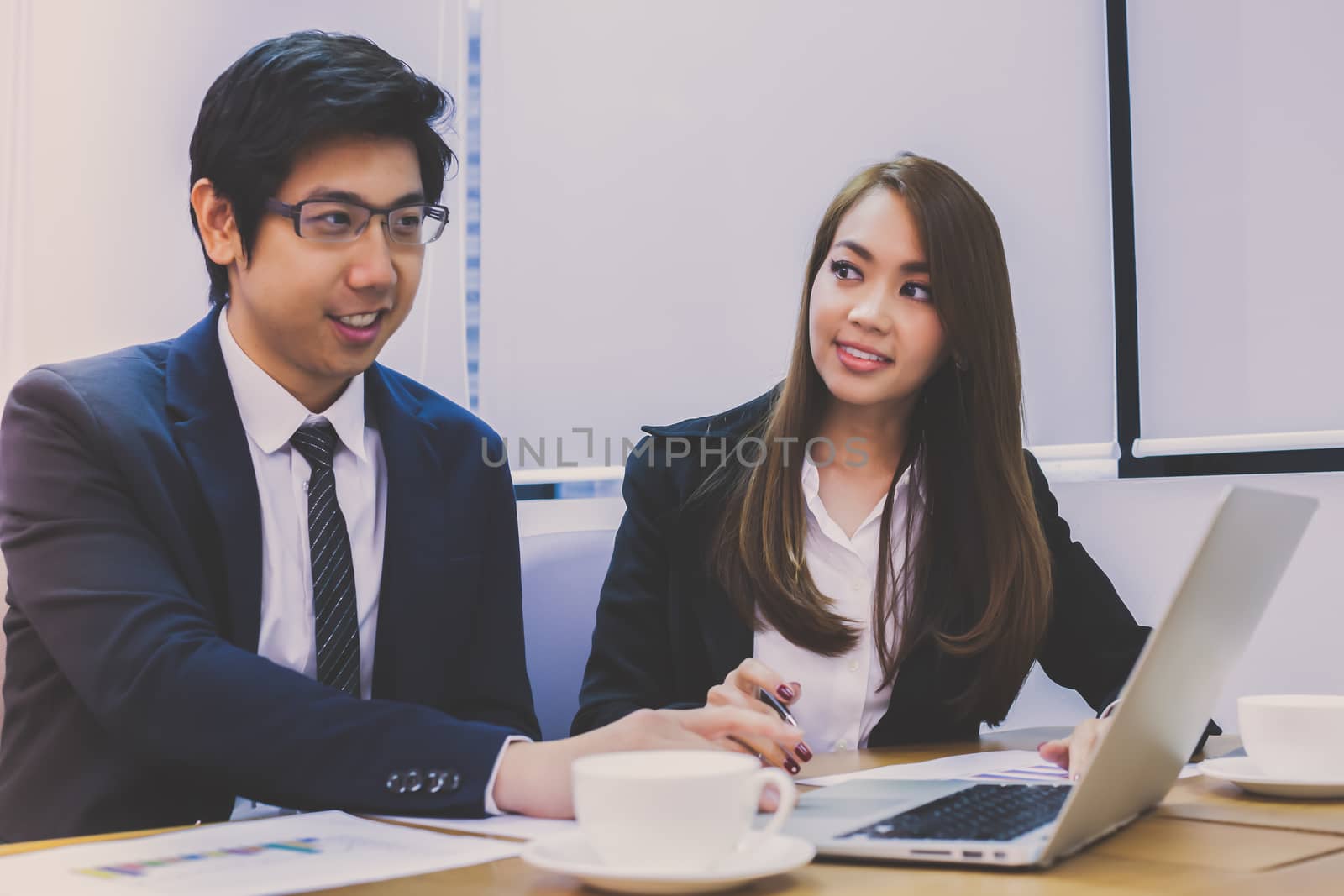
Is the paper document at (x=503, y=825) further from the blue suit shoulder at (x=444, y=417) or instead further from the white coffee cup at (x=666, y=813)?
the blue suit shoulder at (x=444, y=417)

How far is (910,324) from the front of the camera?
1909mm

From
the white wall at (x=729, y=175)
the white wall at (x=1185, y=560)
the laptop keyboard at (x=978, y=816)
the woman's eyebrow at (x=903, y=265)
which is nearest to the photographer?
the laptop keyboard at (x=978, y=816)

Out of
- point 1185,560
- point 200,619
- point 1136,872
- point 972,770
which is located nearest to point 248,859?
point 200,619

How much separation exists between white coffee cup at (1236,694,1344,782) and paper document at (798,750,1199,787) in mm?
73

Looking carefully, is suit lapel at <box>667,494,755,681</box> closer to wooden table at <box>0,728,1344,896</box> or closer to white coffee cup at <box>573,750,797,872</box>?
wooden table at <box>0,728,1344,896</box>

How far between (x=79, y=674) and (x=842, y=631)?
41.0 inches

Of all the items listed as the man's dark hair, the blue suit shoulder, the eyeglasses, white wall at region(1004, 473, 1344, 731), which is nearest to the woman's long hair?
the blue suit shoulder

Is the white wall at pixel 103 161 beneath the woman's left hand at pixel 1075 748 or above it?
above

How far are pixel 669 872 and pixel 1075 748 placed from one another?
2.21ft

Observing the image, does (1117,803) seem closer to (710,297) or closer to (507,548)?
(507,548)

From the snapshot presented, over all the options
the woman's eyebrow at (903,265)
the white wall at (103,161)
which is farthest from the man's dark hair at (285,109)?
the white wall at (103,161)

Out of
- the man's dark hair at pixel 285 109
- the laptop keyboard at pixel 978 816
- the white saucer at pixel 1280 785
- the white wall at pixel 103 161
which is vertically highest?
the white wall at pixel 103 161

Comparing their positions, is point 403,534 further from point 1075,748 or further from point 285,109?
point 1075,748

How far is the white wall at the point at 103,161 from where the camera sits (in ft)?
10.9
